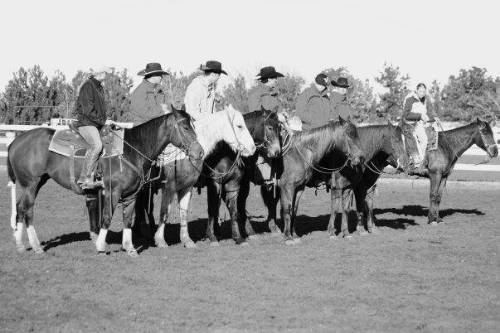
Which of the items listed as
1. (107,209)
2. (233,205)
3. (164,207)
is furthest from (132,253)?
(233,205)

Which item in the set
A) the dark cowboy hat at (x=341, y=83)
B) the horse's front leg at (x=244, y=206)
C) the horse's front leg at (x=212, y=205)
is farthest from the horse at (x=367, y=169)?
the horse's front leg at (x=212, y=205)

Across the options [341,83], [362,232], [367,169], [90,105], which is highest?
[341,83]

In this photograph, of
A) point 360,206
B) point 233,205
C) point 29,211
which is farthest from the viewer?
point 360,206

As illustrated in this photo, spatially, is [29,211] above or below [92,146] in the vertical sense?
below

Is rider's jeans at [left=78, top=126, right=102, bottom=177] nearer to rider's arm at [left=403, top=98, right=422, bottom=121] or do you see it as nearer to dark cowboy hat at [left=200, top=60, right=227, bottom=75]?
dark cowboy hat at [left=200, top=60, right=227, bottom=75]

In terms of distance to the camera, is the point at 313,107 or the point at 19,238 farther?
the point at 313,107

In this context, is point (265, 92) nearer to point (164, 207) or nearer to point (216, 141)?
point (216, 141)

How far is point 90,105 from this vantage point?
426 inches

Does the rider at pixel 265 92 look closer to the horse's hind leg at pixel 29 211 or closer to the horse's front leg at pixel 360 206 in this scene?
the horse's front leg at pixel 360 206

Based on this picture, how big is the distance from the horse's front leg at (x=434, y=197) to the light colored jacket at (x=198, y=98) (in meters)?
6.08

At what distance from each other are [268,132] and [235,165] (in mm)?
921

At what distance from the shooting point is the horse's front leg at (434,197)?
15992mm

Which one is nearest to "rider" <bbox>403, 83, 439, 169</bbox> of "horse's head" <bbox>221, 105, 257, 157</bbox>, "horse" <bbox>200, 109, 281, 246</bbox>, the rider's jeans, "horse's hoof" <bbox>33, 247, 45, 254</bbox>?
"horse" <bbox>200, 109, 281, 246</bbox>

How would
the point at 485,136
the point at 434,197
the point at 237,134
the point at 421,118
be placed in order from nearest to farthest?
the point at 237,134, the point at 421,118, the point at 434,197, the point at 485,136
